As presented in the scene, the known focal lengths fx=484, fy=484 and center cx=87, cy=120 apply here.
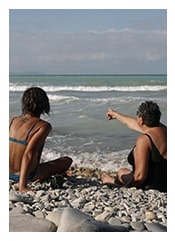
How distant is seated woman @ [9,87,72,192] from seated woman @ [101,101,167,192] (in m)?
0.82

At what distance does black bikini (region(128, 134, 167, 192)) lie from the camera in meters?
5.32

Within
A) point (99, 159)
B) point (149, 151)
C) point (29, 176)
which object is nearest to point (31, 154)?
point (29, 176)

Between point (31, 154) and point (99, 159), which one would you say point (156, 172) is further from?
point (99, 159)

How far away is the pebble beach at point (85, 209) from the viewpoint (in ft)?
11.7

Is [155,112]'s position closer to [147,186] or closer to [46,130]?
[147,186]

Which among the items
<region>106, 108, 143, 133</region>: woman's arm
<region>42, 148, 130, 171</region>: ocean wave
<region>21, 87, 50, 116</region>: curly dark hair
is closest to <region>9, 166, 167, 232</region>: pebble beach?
<region>106, 108, 143, 133</region>: woman's arm

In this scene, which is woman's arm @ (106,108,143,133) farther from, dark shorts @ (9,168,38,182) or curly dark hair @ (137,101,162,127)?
dark shorts @ (9,168,38,182)

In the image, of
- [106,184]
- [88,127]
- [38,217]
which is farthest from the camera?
[88,127]

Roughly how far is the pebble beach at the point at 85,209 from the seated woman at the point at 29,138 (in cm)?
15

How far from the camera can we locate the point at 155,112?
5.42 metres

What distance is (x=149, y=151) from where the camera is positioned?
5293 millimetres

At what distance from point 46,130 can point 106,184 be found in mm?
1251
